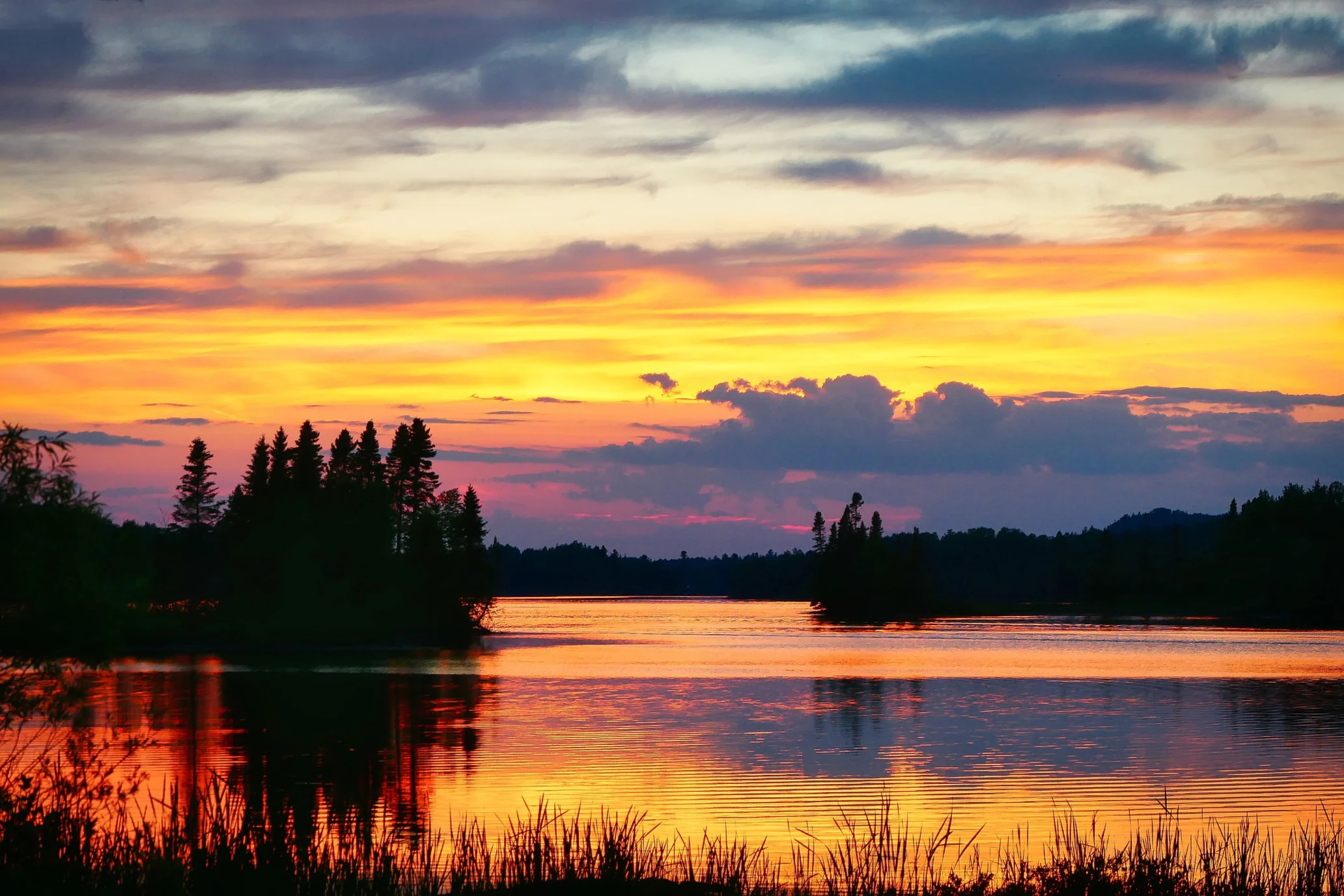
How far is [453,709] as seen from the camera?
59.6 metres

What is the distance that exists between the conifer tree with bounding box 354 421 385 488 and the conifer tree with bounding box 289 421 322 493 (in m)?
5.83

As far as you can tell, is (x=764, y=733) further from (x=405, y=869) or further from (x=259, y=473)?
(x=259, y=473)

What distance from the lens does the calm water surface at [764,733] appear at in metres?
34.6

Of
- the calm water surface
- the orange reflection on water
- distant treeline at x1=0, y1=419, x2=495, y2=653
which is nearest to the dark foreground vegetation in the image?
Answer: the calm water surface

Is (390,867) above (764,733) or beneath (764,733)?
above

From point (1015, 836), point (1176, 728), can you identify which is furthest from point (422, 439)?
point (1015, 836)

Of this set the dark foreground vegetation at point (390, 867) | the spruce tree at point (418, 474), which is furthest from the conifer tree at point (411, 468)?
the dark foreground vegetation at point (390, 867)

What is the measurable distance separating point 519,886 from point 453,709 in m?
41.3

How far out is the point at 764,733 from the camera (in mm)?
49906

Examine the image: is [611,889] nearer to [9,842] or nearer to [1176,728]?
[9,842]

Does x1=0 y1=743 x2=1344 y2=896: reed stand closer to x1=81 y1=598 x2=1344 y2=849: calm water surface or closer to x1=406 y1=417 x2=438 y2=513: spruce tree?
x1=81 y1=598 x2=1344 y2=849: calm water surface

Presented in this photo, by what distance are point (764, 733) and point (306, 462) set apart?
290ft

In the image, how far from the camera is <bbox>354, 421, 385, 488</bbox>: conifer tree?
13725 cm

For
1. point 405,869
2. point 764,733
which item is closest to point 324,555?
point 764,733
